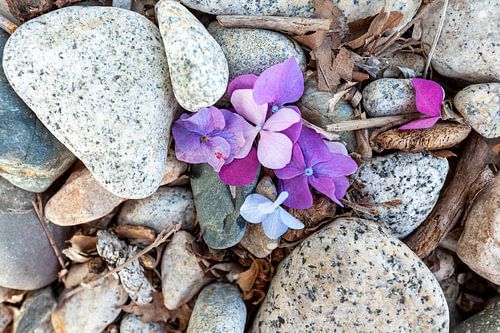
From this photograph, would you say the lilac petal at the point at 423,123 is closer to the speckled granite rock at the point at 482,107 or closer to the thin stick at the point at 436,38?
the speckled granite rock at the point at 482,107

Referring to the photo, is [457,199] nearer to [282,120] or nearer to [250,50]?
[282,120]

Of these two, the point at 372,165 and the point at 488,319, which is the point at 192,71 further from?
the point at 488,319

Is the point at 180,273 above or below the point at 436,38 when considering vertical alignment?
below

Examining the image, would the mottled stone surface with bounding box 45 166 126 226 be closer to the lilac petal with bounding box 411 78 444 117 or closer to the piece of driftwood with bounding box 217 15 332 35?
the piece of driftwood with bounding box 217 15 332 35

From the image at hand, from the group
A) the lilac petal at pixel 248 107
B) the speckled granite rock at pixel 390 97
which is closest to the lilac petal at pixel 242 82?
the lilac petal at pixel 248 107

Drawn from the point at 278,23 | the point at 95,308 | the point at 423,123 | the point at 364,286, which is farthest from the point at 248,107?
the point at 95,308

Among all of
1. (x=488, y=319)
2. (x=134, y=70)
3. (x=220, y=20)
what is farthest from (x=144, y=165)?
(x=488, y=319)

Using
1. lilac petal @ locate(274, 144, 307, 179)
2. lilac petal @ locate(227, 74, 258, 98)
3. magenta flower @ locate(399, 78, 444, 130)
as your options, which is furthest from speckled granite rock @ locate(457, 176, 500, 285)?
lilac petal @ locate(227, 74, 258, 98)
